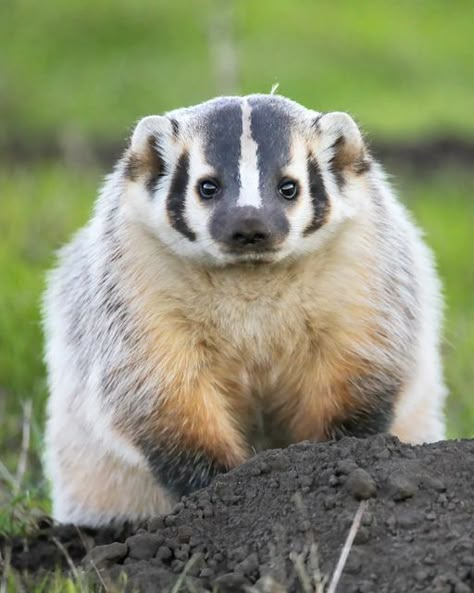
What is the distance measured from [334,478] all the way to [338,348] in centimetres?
75

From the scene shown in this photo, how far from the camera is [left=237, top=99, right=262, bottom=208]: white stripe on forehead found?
4.47 m

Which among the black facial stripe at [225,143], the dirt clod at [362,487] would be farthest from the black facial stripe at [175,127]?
the dirt clod at [362,487]

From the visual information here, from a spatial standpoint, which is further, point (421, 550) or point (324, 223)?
point (324, 223)

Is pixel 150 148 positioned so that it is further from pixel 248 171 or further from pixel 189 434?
pixel 189 434

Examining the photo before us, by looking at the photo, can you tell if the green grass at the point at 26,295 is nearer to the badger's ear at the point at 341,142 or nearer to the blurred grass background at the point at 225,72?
the blurred grass background at the point at 225,72

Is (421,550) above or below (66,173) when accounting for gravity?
above

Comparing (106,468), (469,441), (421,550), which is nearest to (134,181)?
(106,468)

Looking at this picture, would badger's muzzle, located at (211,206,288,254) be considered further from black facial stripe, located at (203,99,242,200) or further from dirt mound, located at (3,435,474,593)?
dirt mound, located at (3,435,474,593)

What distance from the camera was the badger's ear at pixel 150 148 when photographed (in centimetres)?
486

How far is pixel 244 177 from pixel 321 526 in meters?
1.06

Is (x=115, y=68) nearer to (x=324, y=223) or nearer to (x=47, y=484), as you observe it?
(x=47, y=484)

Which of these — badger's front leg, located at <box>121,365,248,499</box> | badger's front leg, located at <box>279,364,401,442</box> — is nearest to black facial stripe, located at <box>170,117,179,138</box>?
badger's front leg, located at <box>121,365,248,499</box>

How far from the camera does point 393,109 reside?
41.3 feet

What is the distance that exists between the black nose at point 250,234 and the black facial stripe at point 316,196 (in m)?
0.26
